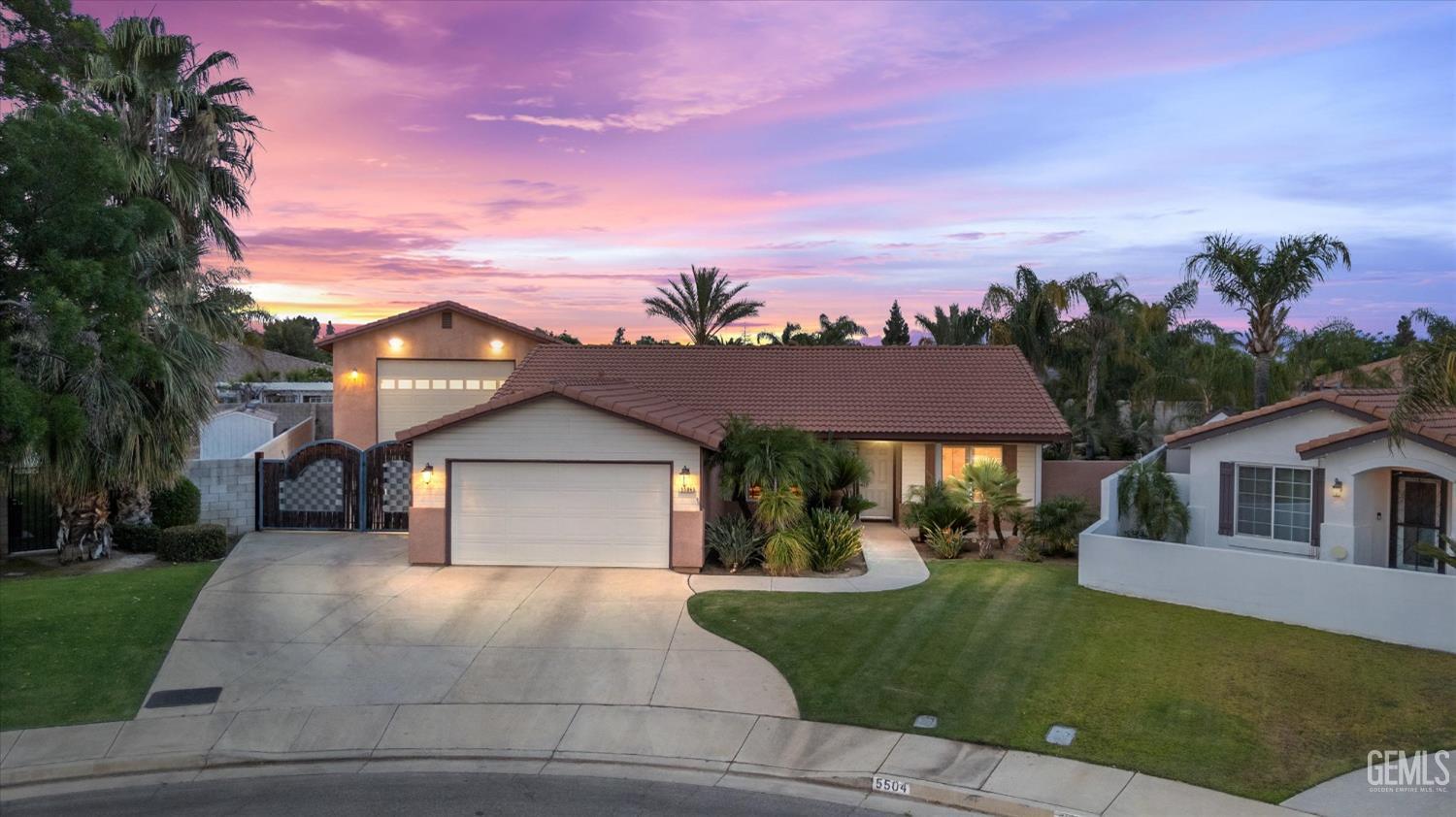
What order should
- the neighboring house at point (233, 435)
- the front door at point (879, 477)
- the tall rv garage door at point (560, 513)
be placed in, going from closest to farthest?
the tall rv garage door at point (560, 513), the front door at point (879, 477), the neighboring house at point (233, 435)

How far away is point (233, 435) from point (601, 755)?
21.3 m

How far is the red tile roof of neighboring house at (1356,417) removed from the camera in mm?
13855

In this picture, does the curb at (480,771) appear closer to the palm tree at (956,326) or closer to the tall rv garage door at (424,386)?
the tall rv garage door at (424,386)

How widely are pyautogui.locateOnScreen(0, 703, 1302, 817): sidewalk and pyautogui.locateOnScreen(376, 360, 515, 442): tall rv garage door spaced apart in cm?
1779

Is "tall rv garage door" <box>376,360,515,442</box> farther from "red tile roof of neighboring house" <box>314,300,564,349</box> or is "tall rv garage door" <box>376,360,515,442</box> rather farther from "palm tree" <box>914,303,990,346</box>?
"palm tree" <box>914,303,990,346</box>

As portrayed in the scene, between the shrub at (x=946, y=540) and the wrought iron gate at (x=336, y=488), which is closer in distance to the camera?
the shrub at (x=946, y=540)

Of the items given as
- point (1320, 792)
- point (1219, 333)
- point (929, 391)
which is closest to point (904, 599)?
point (1320, 792)

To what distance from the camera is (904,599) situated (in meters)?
14.5

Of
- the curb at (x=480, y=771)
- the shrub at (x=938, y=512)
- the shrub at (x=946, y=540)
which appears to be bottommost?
the curb at (x=480, y=771)

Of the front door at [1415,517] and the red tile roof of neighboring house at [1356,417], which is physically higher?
the red tile roof of neighboring house at [1356,417]

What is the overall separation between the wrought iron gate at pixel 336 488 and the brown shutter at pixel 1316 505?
696 inches

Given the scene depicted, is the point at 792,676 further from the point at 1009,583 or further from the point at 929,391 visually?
the point at 929,391

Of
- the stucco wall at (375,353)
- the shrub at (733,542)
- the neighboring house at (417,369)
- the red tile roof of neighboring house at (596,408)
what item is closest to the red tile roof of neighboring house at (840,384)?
the neighboring house at (417,369)

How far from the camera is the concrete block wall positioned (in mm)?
19562
